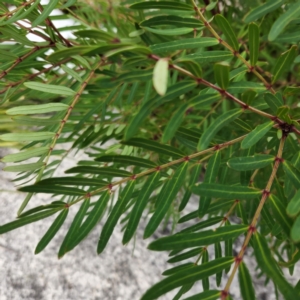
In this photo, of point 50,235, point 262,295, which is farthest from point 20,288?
point 262,295

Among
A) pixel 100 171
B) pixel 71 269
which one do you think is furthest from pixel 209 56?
pixel 71 269

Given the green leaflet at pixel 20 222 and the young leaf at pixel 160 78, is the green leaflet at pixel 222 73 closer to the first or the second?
the young leaf at pixel 160 78

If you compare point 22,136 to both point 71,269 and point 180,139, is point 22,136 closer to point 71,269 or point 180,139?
point 180,139

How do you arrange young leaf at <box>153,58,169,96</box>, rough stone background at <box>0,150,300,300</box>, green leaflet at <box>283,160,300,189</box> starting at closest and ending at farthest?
young leaf at <box>153,58,169,96</box>
green leaflet at <box>283,160,300,189</box>
rough stone background at <box>0,150,300,300</box>

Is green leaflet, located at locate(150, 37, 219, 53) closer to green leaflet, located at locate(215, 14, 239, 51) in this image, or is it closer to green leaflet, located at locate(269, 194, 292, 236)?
green leaflet, located at locate(215, 14, 239, 51)

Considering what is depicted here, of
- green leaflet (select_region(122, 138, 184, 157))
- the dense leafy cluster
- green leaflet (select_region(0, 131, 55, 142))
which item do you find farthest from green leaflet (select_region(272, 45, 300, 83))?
green leaflet (select_region(0, 131, 55, 142))
